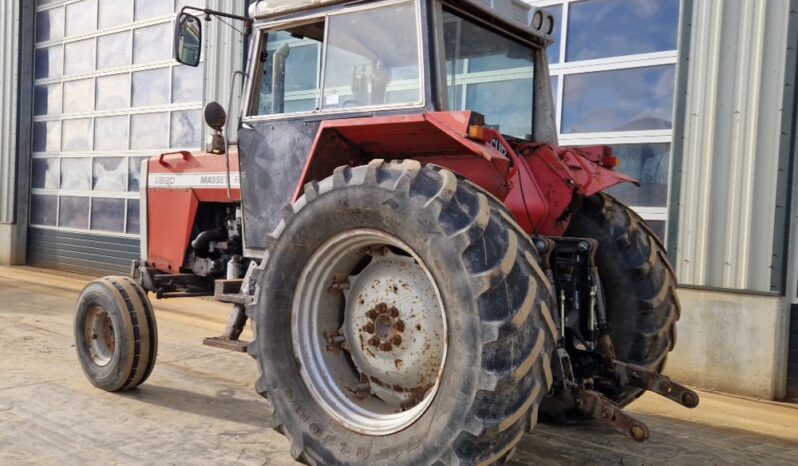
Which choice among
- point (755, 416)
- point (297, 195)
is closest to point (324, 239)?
point (297, 195)

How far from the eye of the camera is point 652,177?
614 centimetres

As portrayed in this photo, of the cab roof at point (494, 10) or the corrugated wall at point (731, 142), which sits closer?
the cab roof at point (494, 10)

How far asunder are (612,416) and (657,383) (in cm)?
48

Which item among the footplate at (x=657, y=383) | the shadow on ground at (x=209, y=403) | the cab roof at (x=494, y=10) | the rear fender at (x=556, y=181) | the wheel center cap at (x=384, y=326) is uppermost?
the cab roof at (x=494, y=10)

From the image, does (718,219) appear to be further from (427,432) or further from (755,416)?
(427,432)

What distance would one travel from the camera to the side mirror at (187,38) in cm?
397

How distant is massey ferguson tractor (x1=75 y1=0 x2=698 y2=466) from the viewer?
2.51 m

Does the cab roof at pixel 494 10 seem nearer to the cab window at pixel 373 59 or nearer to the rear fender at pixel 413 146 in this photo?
the cab window at pixel 373 59

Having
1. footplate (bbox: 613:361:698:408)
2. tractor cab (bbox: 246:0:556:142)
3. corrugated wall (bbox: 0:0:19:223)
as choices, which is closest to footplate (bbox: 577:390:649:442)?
footplate (bbox: 613:361:698:408)

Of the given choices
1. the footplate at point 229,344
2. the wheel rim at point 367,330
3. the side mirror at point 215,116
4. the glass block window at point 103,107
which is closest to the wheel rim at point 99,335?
the footplate at point 229,344

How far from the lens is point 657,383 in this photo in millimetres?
3166

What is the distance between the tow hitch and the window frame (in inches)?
37.0

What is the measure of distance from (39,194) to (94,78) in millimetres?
2625

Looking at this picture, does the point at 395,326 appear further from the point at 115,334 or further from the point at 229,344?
the point at 115,334
